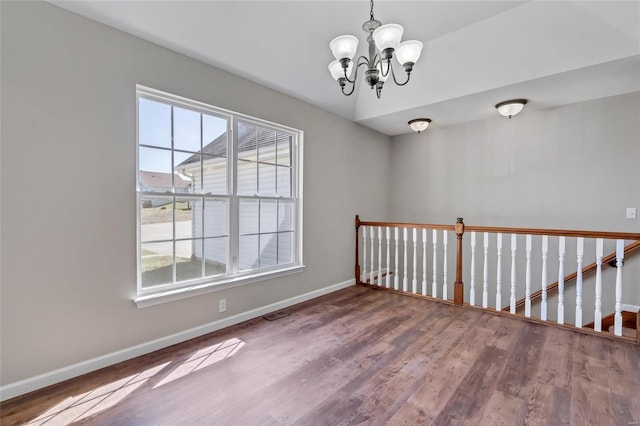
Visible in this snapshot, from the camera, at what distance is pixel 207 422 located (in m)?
1.65

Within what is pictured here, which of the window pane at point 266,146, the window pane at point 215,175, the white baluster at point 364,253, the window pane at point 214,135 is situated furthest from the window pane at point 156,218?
the white baluster at point 364,253

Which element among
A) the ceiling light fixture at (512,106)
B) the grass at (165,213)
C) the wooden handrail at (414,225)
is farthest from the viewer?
the wooden handrail at (414,225)

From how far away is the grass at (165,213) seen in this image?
2459 mm

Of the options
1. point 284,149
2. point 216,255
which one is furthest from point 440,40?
point 216,255

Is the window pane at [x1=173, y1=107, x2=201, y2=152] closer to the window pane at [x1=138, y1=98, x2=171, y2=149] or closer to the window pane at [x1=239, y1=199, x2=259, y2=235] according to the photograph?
the window pane at [x1=138, y1=98, x2=171, y2=149]

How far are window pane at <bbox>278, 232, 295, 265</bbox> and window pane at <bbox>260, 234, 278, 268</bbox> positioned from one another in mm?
67

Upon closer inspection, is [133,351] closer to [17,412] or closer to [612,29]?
[17,412]

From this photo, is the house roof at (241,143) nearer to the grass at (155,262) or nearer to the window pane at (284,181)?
the window pane at (284,181)

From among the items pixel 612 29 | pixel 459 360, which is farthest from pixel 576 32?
pixel 459 360

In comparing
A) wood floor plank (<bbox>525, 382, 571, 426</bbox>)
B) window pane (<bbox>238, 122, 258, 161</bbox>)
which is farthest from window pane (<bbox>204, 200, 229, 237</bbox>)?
wood floor plank (<bbox>525, 382, 571, 426</bbox>)

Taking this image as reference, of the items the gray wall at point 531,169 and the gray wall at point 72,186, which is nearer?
the gray wall at point 72,186

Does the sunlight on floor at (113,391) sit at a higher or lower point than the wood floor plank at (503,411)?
lower

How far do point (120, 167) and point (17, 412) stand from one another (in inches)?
65.1

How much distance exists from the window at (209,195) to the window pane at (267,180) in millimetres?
12
